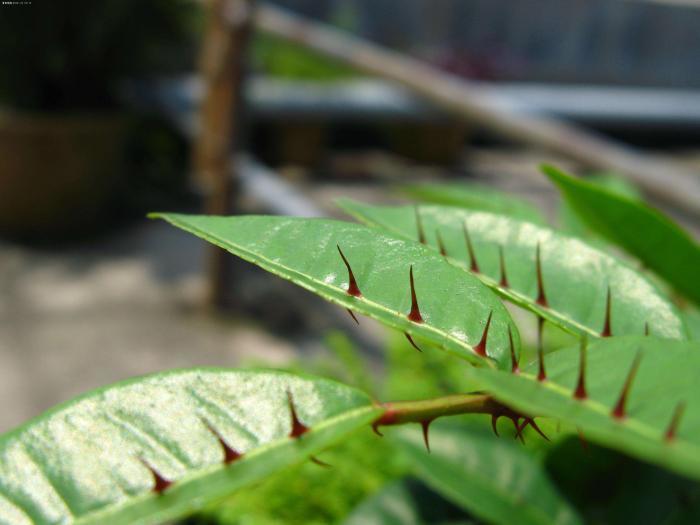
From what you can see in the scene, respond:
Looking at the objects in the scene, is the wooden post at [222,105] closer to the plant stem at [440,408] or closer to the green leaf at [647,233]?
the green leaf at [647,233]

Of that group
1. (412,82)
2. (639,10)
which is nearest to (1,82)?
(412,82)

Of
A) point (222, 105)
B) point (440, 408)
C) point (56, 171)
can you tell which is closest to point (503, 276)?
point (440, 408)

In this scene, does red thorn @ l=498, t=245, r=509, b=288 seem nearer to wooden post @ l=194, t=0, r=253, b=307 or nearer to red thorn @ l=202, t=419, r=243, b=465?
red thorn @ l=202, t=419, r=243, b=465

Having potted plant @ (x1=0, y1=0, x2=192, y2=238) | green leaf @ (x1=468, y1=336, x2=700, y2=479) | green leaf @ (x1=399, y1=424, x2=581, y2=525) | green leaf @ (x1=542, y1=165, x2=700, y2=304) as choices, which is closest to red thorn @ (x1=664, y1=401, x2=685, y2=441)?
green leaf @ (x1=468, y1=336, x2=700, y2=479)

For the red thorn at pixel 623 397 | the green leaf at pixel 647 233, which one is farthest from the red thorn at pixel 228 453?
the green leaf at pixel 647 233

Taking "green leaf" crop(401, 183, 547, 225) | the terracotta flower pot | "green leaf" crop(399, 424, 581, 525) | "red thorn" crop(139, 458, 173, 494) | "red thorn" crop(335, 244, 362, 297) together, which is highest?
"red thorn" crop(335, 244, 362, 297)

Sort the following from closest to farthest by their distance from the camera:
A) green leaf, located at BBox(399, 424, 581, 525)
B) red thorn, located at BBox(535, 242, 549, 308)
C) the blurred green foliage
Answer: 1. red thorn, located at BBox(535, 242, 549, 308)
2. green leaf, located at BBox(399, 424, 581, 525)
3. the blurred green foliage

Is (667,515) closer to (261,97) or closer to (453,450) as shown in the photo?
(453,450)
